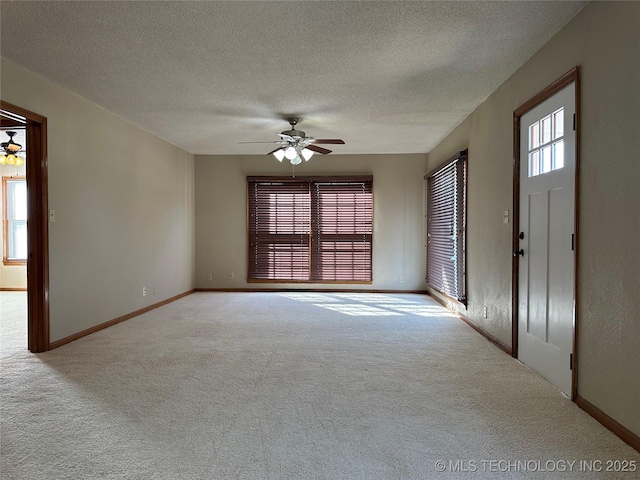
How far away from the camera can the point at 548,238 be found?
110 inches

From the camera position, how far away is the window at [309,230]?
6941mm

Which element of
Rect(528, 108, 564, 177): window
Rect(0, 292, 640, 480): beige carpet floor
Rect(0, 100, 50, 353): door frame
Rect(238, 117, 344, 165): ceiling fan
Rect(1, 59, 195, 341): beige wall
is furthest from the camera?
Rect(238, 117, 344, 165): ceiling fan

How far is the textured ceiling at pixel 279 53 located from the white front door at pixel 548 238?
640mm

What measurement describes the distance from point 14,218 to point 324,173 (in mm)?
5983

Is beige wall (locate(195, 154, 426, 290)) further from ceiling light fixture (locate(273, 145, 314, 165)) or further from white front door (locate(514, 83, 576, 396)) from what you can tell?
white front door (locate(514, 83, 576, 396))

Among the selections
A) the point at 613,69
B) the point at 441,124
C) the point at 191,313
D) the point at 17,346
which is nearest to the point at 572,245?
the point at 613,69

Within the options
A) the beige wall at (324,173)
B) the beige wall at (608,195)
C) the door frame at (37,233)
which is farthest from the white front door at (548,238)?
the door frame at (37,233)

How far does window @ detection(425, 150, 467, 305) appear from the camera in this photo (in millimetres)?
4793

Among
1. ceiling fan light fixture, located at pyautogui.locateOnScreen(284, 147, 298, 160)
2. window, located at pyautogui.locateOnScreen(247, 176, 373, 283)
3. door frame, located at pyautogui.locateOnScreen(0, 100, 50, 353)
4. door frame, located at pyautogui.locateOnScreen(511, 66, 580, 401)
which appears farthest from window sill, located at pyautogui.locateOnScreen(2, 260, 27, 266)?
door frame, located at pyautogui.locateOnScreen(511, 66, 580, 401)

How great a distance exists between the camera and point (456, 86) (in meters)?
3.64

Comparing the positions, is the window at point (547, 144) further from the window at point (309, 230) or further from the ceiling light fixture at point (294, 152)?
the window at point (309, 230)

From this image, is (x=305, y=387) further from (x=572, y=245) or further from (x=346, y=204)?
(x=346, y=204)

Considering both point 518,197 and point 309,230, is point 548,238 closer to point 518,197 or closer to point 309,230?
point 518,197

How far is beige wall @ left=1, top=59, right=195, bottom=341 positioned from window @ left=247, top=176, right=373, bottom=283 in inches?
60.1
